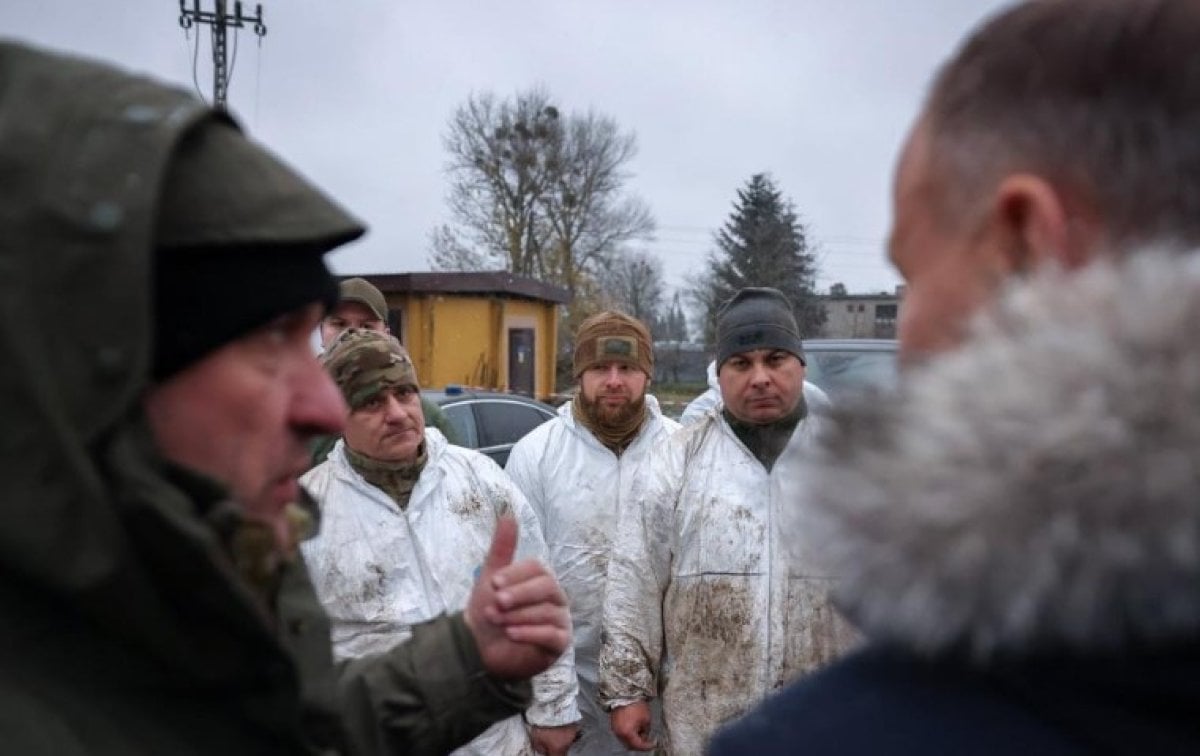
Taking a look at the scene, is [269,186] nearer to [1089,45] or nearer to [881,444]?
[881,444]

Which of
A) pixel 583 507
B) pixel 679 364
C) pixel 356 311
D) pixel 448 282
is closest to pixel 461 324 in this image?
pixel 448 282

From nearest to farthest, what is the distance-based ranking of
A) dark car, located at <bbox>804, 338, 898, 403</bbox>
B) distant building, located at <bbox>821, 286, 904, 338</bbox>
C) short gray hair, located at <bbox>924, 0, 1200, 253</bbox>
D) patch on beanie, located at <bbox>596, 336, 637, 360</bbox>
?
short gray hair, located at <bbox>924, 0, 1200, 253</bbox>
patch on beanie, located at <bbox>596, 336, 637, 360</bbox>
dark car, located at <bbox>804, 338, 898, 403</bbox>
distant building, located at <bbox>821, 286, 904, 338</bbox>

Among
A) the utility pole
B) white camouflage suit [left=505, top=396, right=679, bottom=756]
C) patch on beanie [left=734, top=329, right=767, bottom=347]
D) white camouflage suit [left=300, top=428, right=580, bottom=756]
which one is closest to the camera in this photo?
white camouflage suit [left=300, top=428, right=580, bottom=756]

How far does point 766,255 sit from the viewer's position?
124ft

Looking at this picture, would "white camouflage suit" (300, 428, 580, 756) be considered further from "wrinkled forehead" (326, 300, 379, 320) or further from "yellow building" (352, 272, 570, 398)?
"yellow building" (352, 272, 570, 398)

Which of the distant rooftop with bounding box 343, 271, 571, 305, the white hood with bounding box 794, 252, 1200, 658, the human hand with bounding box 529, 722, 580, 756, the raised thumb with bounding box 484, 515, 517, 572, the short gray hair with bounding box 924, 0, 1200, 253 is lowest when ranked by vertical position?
the human hand with bounding box 529, 722, 580, 756

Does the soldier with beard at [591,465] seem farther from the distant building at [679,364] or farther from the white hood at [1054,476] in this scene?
the distant building at [679,364]

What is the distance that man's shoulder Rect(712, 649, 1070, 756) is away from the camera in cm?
83

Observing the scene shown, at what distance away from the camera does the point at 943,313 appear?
98 cm

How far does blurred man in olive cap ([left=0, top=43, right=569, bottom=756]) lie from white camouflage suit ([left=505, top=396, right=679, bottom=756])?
3.32 metres

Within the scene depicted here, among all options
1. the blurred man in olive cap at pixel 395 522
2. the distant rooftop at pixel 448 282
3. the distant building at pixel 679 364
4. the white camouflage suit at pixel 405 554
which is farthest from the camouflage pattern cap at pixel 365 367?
the distant building at pixel 679 364

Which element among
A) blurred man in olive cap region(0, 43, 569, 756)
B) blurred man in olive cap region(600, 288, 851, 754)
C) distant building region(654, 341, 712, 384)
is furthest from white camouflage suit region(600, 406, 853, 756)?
distant building region(654, 341, 712, 384)

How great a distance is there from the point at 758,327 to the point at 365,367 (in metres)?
1.43

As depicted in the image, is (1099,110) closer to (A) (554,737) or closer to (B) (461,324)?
(A) (554,737)
